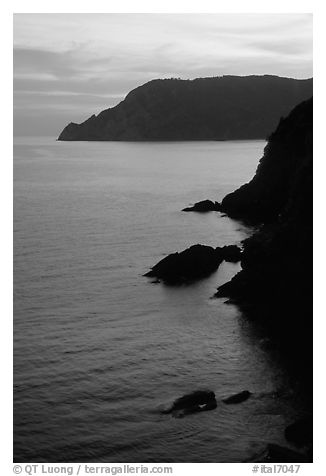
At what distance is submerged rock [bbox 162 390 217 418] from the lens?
2622cm

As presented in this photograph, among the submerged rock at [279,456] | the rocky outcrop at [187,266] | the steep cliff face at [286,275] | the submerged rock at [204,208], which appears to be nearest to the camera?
the submerged rock at [279,456]

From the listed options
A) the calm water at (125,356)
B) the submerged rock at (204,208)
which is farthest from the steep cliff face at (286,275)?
the submerged rock at (204,208)

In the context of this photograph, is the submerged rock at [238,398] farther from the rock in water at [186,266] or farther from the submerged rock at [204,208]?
the submerged rock at [204,208]

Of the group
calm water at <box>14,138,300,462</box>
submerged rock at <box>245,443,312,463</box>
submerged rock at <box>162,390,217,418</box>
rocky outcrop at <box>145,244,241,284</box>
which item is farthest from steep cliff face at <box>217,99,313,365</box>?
submerged rock at <box>245,443,312,463</box>

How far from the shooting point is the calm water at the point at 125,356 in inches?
952

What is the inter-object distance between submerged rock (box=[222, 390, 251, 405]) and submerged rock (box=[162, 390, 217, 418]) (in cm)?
61

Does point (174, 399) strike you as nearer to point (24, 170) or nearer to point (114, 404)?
point (114, 404)

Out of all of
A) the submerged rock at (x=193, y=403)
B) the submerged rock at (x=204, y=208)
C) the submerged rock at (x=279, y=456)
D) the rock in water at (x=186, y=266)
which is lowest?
the submerged rock at (x=279, y=456)

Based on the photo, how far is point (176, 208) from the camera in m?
87.0

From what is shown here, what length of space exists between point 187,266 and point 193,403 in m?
23.0

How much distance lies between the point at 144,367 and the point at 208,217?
4893cm

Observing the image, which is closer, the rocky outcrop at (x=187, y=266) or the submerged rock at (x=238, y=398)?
the submerged rock at (x=238, y=398)

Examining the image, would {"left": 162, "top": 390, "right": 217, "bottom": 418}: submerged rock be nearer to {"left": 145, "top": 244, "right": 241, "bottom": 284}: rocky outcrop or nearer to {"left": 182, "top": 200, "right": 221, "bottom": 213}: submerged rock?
{"left": 145, "top": 244, "right": 241, "bottom": 284}: rocky outcrop

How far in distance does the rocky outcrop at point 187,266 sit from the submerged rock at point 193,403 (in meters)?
20.2
